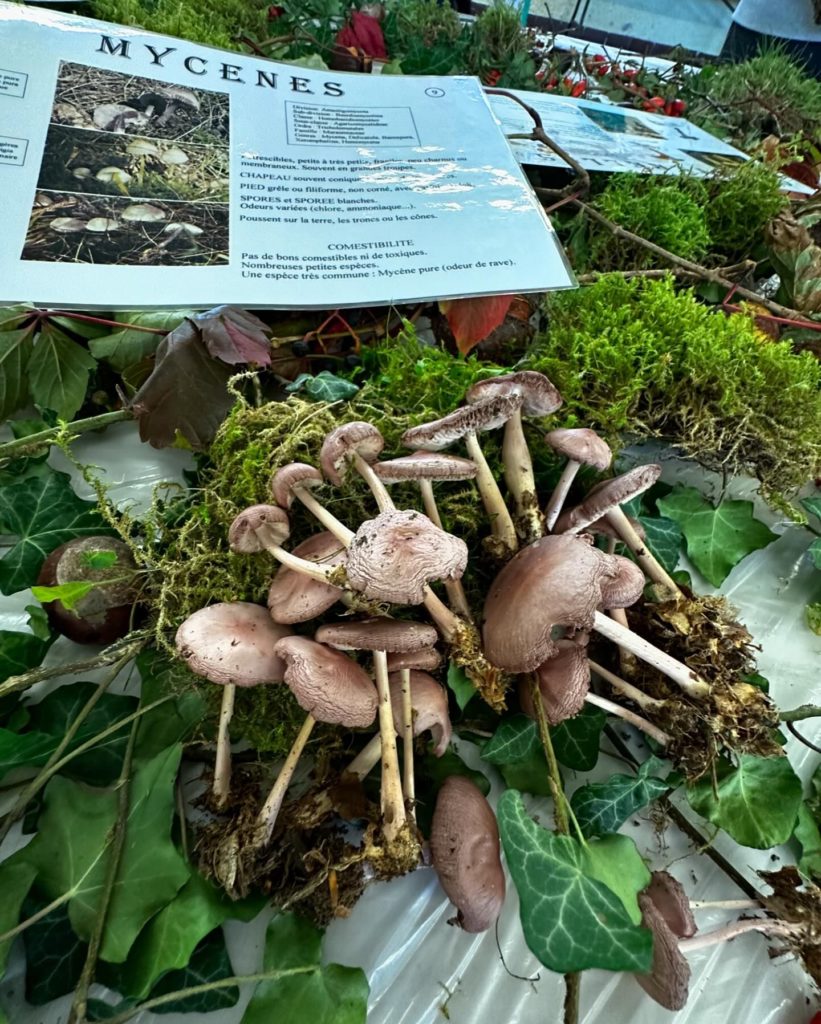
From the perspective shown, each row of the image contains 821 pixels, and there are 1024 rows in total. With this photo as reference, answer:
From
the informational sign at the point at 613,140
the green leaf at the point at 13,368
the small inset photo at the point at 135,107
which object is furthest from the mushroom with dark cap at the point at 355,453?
the informational sign at the point at 613,140

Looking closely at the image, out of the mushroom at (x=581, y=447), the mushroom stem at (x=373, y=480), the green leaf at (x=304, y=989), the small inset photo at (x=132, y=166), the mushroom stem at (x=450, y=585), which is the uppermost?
the small inset photo at (x=132, y=166)

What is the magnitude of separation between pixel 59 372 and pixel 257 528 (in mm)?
688

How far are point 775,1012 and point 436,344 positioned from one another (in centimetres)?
136

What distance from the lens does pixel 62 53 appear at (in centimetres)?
142

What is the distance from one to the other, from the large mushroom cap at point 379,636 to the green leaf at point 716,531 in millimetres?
697

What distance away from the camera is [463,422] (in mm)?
863

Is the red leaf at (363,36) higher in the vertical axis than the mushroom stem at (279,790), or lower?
higher

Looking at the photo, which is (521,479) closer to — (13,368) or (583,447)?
(583,447)

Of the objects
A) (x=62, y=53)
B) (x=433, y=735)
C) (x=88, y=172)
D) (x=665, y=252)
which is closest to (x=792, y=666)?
(x=433, y=735)

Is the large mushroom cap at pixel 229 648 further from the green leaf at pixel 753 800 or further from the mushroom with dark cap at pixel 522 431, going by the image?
the green leaf at pixel 753 800

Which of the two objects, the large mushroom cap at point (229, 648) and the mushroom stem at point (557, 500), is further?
the mushroom stem at point (557, 500)

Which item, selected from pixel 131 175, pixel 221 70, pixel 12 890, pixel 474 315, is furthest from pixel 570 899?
pixel 221 70

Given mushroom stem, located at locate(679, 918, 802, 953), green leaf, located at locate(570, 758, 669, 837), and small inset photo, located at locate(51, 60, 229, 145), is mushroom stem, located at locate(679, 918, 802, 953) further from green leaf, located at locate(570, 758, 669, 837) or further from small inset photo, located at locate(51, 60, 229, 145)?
small inset photo, located at locate(51, 60, 229, 145)

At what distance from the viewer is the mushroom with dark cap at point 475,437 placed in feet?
2.81
